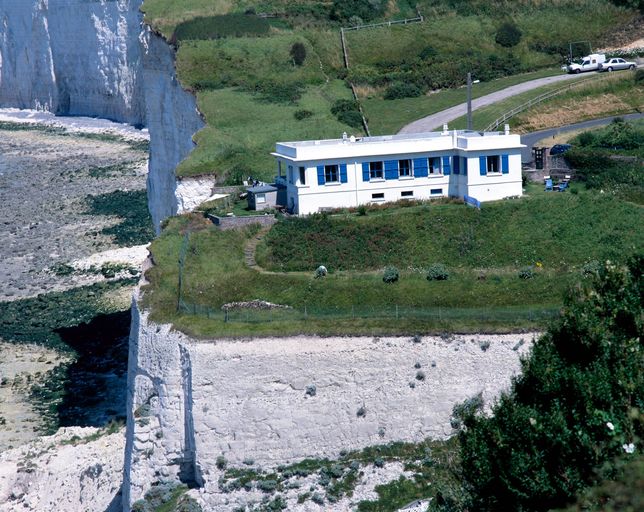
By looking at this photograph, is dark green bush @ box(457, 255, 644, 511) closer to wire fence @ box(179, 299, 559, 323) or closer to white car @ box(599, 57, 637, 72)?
wire fence @ box(179, 299, 559, 323)

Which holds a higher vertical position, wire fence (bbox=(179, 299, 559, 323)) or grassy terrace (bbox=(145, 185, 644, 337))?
grassy terrace (bbox=(145, 185, 644, 337))

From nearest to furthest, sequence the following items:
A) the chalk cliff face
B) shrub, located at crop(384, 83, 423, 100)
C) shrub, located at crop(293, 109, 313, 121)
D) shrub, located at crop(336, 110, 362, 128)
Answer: shrub, located at crop(336, 110, 362, 128), shrub, located at crop(293, 109, 313, 121), shrub, located at crop(384, 83, 423, 100), the chalk cliff face

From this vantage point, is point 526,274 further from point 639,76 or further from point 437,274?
point 639,76

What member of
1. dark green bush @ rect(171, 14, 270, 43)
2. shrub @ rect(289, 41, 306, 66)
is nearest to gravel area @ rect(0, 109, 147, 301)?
dark green bush @ rect(171, 14, 270, 43)

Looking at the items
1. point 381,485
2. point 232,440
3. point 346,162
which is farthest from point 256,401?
point 346,162

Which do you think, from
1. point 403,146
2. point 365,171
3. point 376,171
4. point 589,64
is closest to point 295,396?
point 365,171

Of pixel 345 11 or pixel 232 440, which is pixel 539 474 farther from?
pixel 345 11
